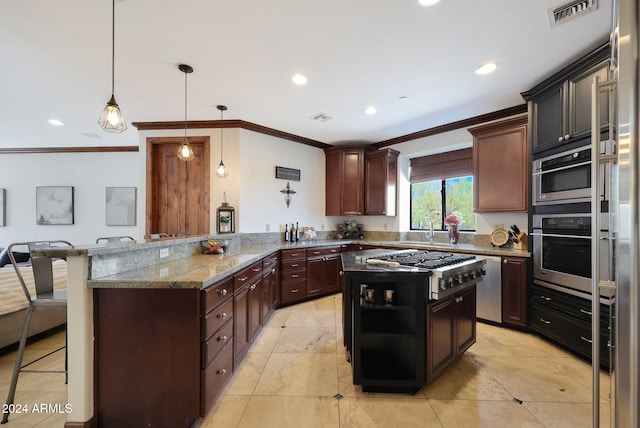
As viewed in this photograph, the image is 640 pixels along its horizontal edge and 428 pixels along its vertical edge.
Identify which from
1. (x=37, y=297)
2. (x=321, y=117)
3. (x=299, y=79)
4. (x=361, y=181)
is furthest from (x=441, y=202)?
(x=37, y=297)

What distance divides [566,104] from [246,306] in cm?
355

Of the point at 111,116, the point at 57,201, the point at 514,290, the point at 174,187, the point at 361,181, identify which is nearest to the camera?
the point at 111,116

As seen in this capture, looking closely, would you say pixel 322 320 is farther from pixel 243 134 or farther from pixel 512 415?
pixel 243 134

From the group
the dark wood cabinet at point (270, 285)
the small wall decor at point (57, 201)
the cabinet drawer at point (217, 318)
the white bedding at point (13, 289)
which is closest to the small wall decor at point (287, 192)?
the dark wood cabinet at point (270, 285)

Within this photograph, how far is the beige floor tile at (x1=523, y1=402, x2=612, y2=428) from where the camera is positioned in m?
1.65

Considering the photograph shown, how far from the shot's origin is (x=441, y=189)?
4449 mm

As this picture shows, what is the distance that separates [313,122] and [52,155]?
5849 millimetres

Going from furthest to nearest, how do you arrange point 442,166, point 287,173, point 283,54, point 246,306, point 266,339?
point 287,173, point 442,166, point 266,339, point 246,306, point 283,54

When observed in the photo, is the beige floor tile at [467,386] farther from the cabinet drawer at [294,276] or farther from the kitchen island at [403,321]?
the cabinet drawer at [294,276]

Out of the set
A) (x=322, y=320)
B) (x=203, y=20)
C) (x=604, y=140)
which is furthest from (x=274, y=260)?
(x=604, y=140)

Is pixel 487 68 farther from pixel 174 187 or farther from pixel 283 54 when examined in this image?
pixel 174 187

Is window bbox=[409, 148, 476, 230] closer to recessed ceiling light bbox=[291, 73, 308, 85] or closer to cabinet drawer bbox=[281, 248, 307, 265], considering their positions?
cabinet drawer bbox=[281, 248, 307, 265]

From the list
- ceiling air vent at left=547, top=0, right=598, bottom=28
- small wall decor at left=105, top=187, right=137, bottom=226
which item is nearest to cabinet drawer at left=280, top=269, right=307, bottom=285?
ceiling air vent at left=547, top=0, right=598, bottom=28

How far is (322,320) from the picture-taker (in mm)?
3322
